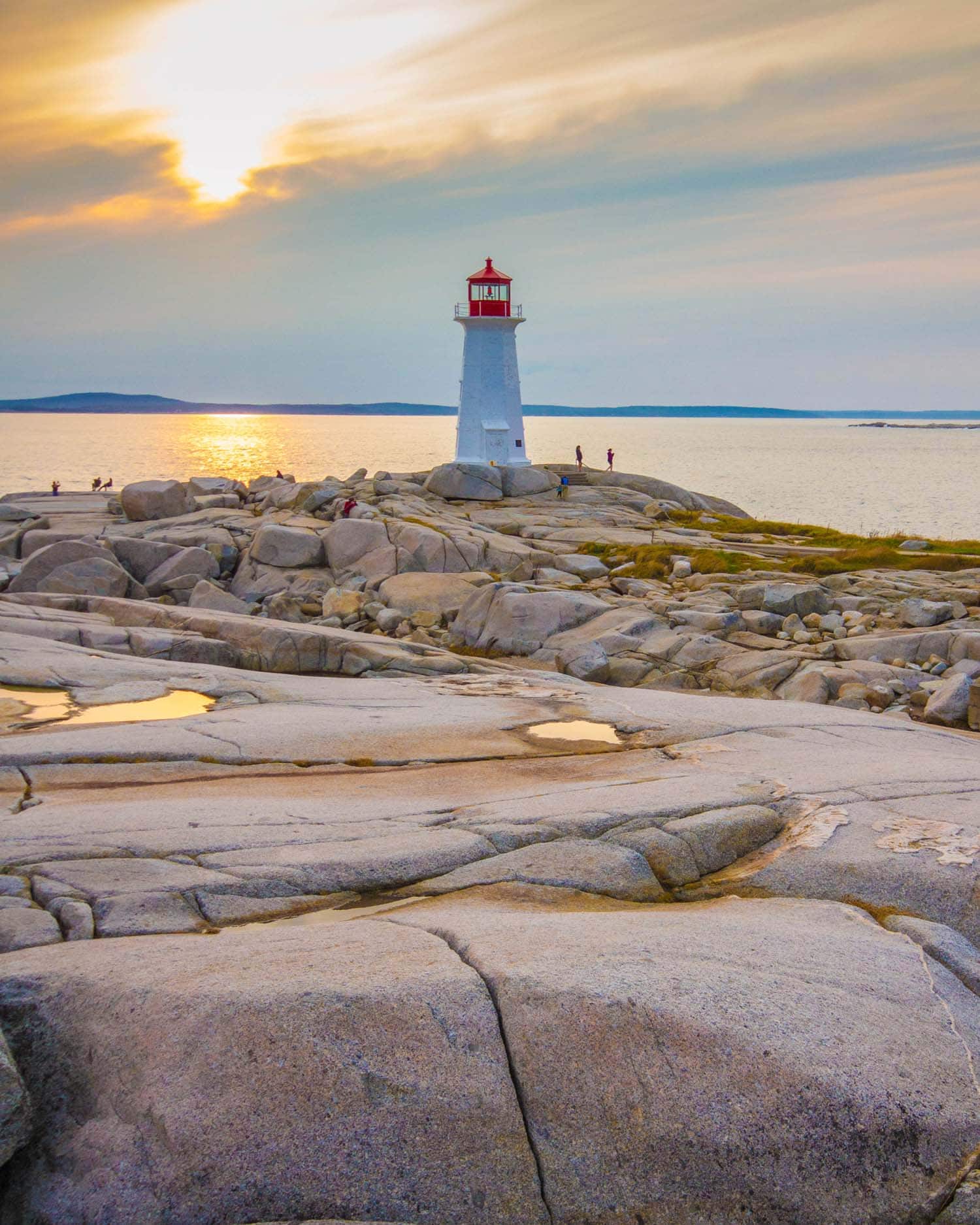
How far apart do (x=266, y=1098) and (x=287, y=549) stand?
3000 centimetres

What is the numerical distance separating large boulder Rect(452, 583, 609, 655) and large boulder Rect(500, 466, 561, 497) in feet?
68.9

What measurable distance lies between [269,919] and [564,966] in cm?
237

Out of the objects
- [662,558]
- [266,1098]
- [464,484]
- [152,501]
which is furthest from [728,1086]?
[464,484]

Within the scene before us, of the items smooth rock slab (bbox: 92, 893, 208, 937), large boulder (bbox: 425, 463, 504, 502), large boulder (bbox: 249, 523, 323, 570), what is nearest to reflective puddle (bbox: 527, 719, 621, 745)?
smooth rock slab (bbox: 92, 893, 208, 937)

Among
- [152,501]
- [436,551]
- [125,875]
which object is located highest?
[152,501]

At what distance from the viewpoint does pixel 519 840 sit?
27.1 ft

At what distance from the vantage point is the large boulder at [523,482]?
47.4 m

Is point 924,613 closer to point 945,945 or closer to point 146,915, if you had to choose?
point 945,945

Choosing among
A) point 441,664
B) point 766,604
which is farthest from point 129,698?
point 766,604

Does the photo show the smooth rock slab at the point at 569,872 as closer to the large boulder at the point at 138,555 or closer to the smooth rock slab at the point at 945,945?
the smooth rock slab at the point at 945,945

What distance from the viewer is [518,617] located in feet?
84.2

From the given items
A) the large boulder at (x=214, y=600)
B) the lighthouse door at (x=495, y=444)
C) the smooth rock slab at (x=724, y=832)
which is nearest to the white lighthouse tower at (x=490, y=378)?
the lighthouse door at (x=495, y=444)

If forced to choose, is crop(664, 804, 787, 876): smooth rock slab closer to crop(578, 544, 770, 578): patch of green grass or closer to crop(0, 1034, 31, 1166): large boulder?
crop(0, 1034, 31, 1166): large boulder

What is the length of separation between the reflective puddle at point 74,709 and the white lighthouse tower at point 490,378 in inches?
1543
